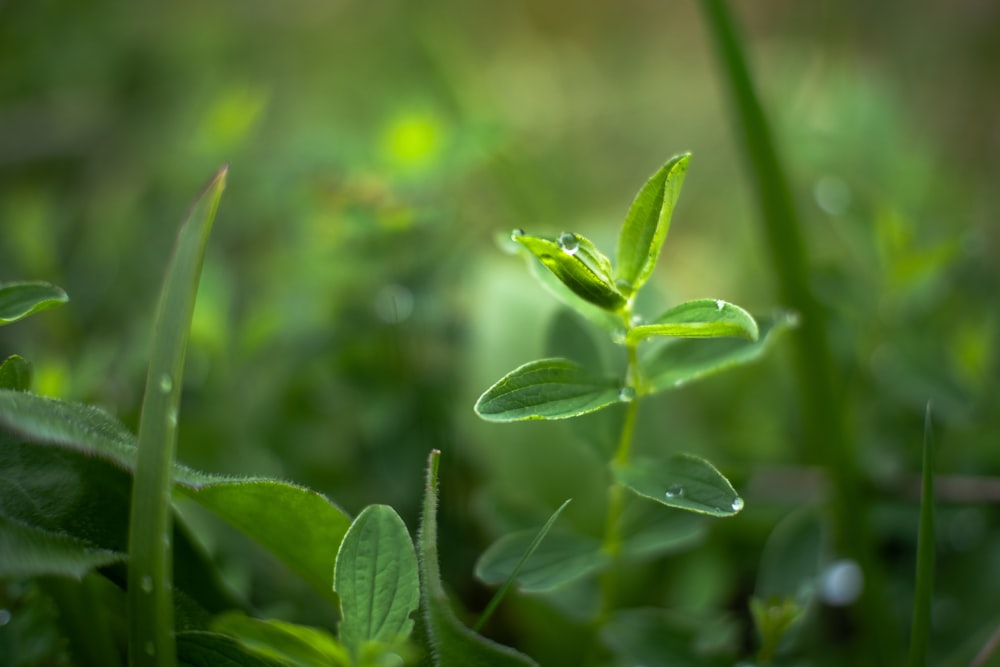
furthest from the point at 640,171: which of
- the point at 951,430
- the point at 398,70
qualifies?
the point at 951,430

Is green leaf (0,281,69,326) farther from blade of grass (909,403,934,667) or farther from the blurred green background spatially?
blade of grass (909,403,934,667)

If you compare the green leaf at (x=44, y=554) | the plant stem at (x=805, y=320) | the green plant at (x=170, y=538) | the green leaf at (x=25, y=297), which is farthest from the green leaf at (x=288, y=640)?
the plant stem at (x=805, y=320)

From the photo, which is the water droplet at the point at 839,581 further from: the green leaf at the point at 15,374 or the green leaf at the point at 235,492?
the green leaf at the point at 15,374

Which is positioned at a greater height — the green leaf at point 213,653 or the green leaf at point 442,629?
the green leaf at point 442,629

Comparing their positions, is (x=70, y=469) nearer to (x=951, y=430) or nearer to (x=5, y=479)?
(x=5, y=479)

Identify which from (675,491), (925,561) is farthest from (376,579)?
(925,561)

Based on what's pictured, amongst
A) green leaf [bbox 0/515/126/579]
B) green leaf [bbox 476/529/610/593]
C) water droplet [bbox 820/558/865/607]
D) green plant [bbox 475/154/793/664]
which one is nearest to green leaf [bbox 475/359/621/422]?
green plant [bbox 475/154/793/664]
